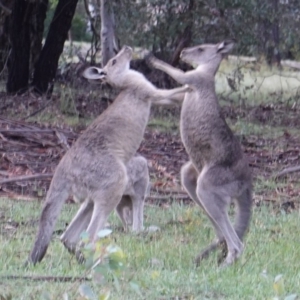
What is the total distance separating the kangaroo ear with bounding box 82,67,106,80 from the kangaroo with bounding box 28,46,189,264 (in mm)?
389

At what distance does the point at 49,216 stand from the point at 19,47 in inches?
418

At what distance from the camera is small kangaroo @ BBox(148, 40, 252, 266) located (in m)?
6.68

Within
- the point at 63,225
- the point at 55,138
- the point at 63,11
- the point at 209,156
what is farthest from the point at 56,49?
the point at 209,156

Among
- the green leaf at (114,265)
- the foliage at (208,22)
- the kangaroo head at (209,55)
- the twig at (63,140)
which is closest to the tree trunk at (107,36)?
the foliage at (208,22)

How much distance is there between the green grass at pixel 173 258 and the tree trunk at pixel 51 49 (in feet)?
25.9

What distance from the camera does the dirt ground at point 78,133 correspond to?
10227 millimetres

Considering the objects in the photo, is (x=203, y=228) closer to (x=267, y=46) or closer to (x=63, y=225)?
(x=63, y=225)

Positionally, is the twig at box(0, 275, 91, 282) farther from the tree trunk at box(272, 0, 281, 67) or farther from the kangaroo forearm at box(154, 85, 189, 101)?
the tree trunk at box(272, 0, 281, 67)

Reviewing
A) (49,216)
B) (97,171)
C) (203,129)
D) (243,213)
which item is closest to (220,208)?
(243,213)

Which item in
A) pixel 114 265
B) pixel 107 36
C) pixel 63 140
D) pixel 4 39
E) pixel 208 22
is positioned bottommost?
pixel 4 39

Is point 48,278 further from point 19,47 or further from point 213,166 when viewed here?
point 19,47

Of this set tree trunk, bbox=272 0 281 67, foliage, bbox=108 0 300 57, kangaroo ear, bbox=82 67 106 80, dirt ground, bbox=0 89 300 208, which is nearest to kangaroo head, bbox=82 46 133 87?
kangaroo ear, bbox=82 67 106 80

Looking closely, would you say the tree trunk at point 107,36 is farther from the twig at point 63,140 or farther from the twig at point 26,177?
the twig at point 26,177

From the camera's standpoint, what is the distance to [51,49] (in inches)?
663
